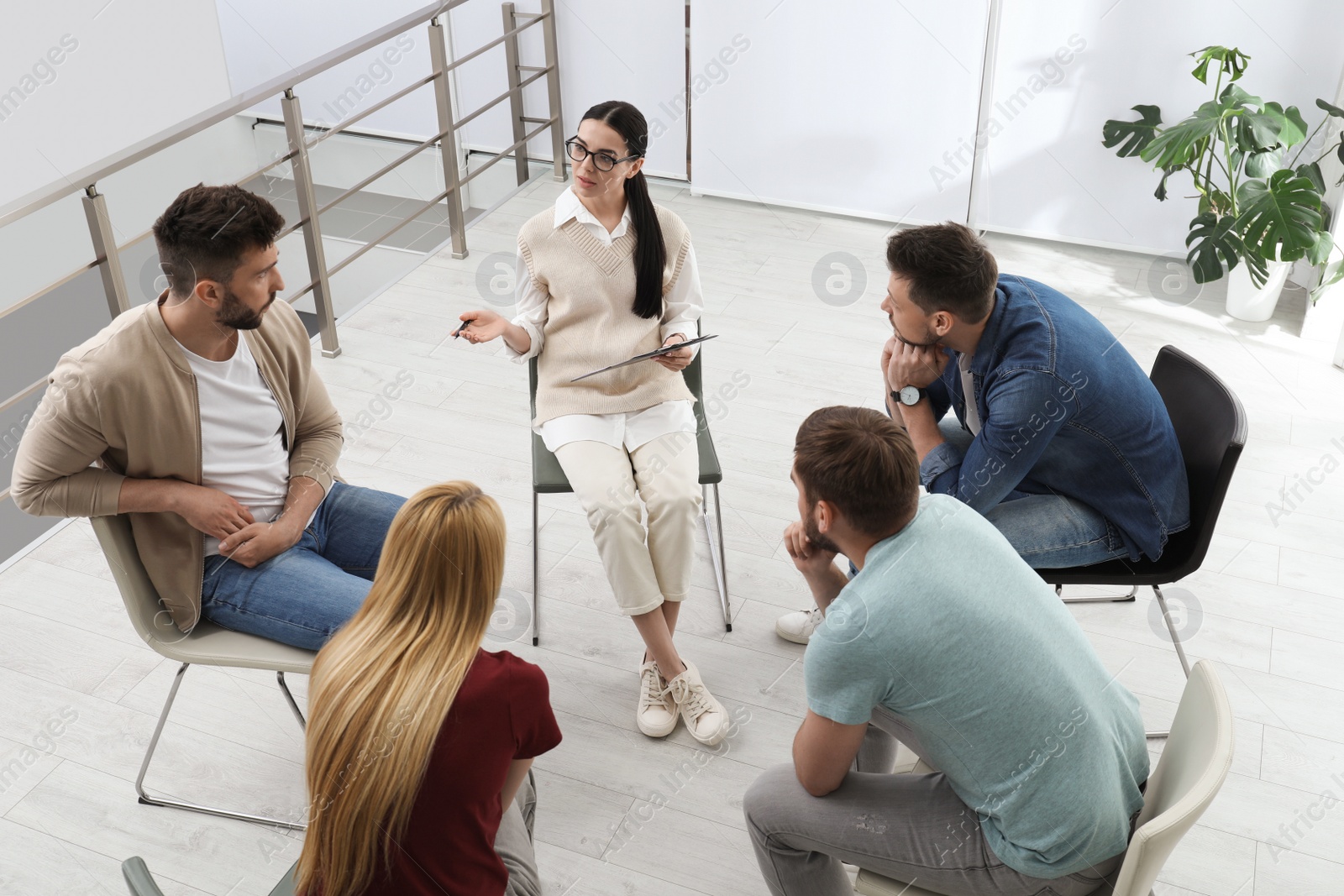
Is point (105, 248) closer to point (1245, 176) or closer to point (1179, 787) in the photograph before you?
point (1179, 787)

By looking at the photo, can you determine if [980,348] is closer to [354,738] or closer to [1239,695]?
[1239,695]

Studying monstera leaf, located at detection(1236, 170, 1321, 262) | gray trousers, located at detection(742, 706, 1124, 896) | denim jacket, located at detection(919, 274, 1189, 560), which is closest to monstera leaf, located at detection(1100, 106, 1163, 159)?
monstera leaf, located at detection(1236, 170, 1321, 262)

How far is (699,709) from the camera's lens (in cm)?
221

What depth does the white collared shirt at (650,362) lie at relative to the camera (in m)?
2.31

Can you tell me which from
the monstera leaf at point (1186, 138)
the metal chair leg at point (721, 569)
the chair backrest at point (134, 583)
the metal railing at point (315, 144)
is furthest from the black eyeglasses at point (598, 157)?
the monstera leaf at point (1186, 138)

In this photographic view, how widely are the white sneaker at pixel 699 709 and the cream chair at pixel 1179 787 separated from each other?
2.19ft

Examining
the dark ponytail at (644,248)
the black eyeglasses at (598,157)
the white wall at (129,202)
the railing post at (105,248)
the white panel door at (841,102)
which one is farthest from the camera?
the white wall at (129,202)

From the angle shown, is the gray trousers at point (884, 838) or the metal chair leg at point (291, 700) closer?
the gray trousers at point (884, 838)

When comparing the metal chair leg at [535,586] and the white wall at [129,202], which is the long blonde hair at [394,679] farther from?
the white wall at [129,202]

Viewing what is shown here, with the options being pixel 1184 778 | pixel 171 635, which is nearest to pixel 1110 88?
pixel 1184 778

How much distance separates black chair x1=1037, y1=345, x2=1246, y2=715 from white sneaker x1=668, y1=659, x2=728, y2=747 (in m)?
Answer: 0.70

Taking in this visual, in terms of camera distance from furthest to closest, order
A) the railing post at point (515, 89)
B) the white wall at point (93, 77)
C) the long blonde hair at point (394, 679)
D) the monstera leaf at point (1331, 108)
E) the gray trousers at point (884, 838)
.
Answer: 1. the white wall at point (93, 77)
2. the railing post at point (515, 89)
3. the monstera leaf at point (1331, 108)
4. the gray trousers at point (884, 838)
5. the long blonde hair at point (394, 679)

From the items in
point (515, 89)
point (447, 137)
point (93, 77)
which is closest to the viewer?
point (447, 137)

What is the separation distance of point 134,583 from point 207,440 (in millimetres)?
267
